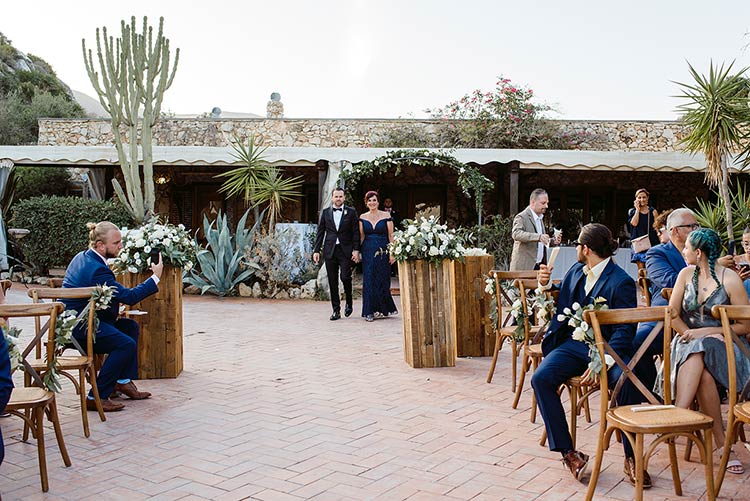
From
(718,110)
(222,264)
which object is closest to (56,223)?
(222,264)

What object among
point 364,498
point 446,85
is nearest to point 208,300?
point 364,498

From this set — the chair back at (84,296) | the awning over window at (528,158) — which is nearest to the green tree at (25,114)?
the awning over window at (528,158)

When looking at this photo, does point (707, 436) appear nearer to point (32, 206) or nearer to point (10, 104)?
point (32, 206)

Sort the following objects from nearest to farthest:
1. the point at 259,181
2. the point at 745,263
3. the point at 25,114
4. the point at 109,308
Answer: the point at 109,308
the point at 745,263
the point at 259,181
the point at 25,114

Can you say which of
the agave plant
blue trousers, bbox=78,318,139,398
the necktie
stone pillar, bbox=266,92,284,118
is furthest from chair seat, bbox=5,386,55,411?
stone pillar, bbox=266,92,284,118

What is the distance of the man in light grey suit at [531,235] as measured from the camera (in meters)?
6.79

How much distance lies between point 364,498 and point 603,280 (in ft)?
5.61

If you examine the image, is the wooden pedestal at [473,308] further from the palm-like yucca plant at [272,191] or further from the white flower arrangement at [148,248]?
the palm-like yucca plant at [272,191]

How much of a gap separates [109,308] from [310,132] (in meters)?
12.8

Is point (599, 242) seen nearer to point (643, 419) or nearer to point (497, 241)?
point (643, 419)

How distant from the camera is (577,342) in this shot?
12.8 feet

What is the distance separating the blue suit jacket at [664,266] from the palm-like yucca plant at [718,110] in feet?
16.2

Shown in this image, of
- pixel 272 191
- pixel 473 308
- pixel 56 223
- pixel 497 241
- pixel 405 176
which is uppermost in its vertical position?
pixel 405 176

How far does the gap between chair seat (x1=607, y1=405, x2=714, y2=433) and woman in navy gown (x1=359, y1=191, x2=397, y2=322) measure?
18.5 ft
